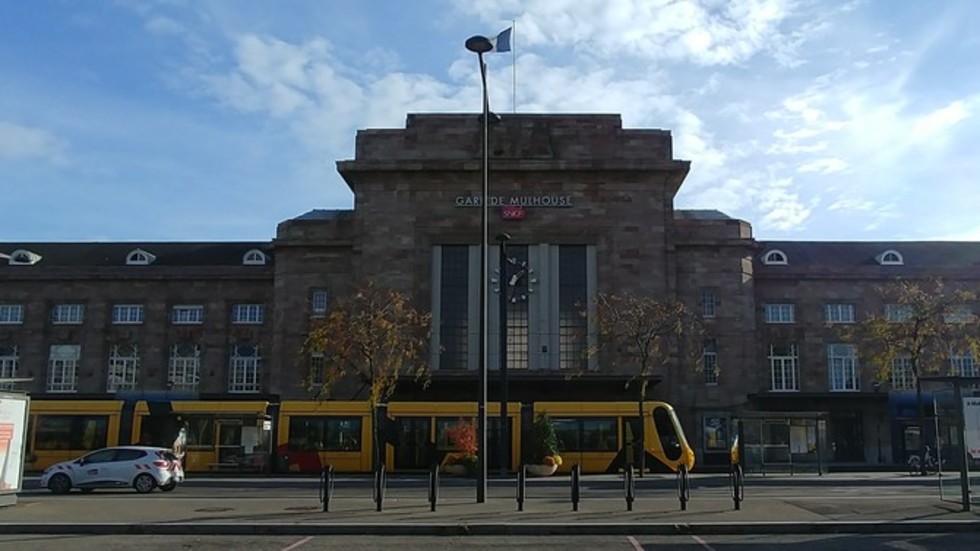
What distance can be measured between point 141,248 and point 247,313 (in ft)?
32.5

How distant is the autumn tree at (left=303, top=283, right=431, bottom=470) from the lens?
1500 inches

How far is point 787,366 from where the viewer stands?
54312 mm

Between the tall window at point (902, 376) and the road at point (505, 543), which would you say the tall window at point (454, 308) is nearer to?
the tall window at point (902, 376)

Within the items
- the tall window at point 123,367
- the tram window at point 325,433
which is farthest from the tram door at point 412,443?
the tall window at point 123,367

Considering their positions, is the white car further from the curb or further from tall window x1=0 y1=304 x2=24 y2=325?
tall window x1=0 y1=304 x2=24 y2=325

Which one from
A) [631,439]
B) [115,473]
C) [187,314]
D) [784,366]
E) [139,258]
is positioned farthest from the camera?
[139,258]

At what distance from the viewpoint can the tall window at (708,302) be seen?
51.8m

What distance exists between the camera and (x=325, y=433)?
116 feet

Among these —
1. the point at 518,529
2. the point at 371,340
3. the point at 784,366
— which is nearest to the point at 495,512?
A: the point at 518,529

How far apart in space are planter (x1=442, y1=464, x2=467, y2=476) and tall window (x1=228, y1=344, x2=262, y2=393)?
23616mm

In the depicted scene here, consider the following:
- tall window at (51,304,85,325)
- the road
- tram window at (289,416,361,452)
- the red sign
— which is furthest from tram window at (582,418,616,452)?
tall window at (51,304,85,325)

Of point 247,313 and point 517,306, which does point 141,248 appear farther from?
point 517,306

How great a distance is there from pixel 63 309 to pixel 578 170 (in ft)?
105

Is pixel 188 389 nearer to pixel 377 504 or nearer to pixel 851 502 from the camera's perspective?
pixel 377 504
